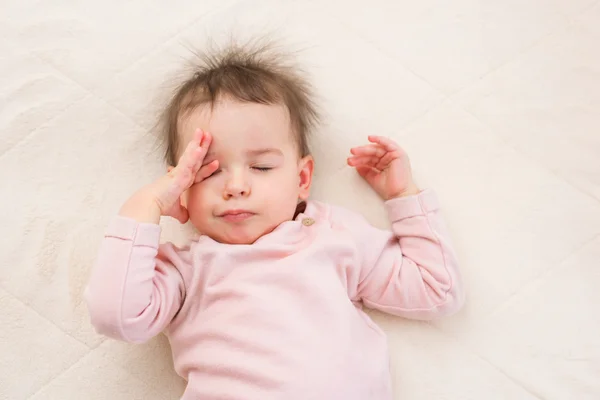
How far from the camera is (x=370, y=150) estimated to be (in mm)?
1271

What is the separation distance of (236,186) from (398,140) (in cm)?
43

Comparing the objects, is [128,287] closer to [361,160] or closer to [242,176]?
[242,176]

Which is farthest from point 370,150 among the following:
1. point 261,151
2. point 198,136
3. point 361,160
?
point 198,136

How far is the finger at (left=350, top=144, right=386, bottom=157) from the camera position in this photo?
127cm

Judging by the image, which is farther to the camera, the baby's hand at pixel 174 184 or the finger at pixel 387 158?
the finger at pixel 387 158

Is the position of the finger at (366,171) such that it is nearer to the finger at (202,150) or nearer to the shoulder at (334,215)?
the shoulder at (334,215)

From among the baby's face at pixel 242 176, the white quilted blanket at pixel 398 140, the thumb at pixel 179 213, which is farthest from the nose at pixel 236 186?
the white quilted blanket at pixel 398 140

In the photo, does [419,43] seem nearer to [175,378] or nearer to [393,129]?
[393,129]

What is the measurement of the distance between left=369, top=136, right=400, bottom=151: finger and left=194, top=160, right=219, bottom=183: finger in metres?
0.34

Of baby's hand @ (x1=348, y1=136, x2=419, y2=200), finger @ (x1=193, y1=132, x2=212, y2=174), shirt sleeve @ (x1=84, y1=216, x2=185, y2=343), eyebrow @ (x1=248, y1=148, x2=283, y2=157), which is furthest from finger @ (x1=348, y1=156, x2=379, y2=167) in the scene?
shirt sleeve @ (x1=84, y1=216, x2=185, y2=343)

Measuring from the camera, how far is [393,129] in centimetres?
134

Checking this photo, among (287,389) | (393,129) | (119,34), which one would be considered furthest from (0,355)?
(393,129)

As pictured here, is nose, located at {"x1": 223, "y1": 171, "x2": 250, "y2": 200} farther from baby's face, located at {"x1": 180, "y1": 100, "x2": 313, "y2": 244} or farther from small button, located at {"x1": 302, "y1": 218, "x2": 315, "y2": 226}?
small button, located at {"x1": 302, "y1": 218, "x2": 315, "y2": 226}

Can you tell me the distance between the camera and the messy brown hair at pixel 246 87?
1.14m
